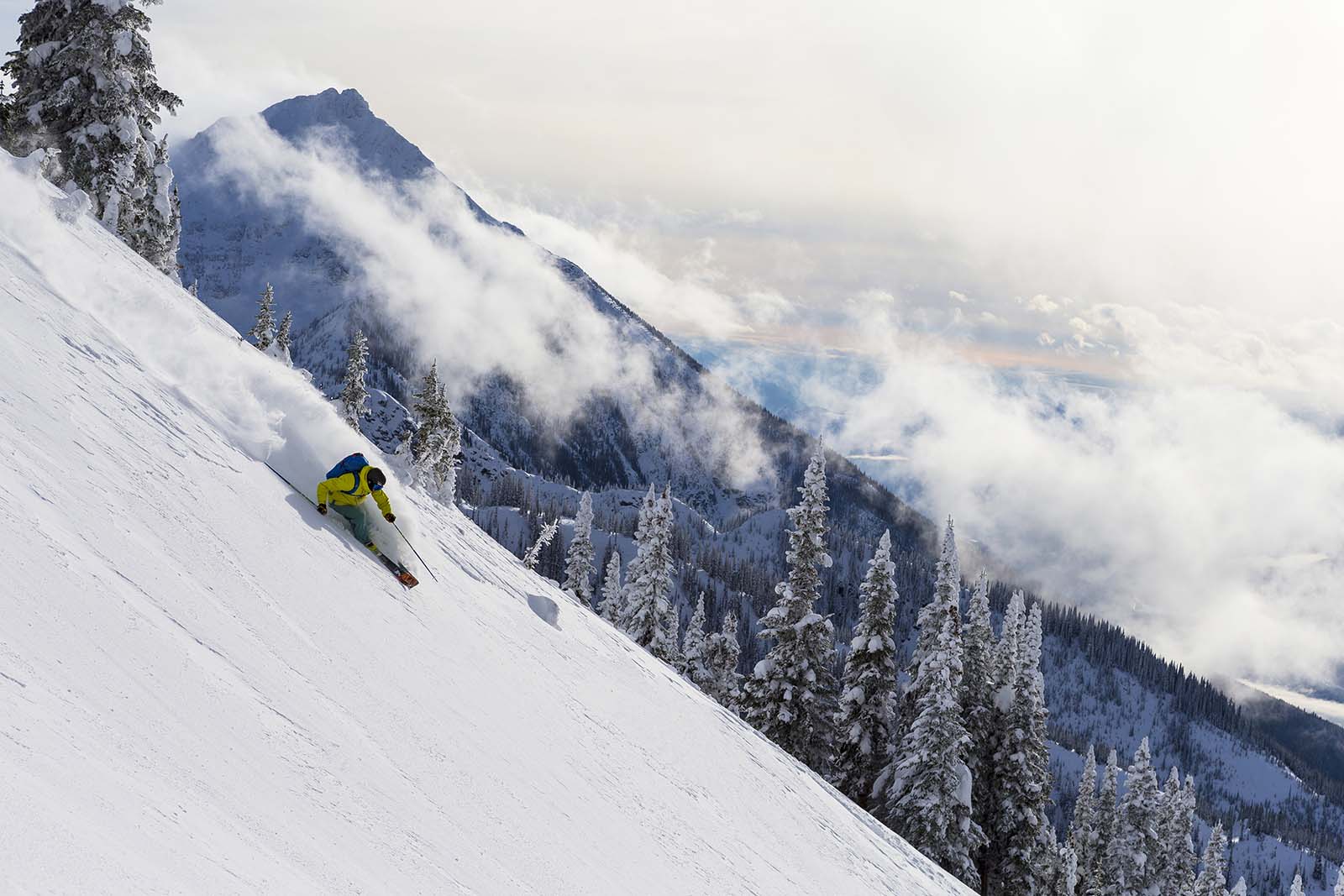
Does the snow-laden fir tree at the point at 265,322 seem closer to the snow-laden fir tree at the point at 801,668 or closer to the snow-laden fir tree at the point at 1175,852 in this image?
the snow-laden fir tree at the point at 801,668

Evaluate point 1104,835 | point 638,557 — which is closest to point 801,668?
point 638,557

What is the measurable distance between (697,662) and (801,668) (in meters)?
19.3

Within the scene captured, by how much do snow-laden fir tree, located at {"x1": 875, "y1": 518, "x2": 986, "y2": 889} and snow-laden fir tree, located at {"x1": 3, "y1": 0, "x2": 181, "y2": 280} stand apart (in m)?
29.6

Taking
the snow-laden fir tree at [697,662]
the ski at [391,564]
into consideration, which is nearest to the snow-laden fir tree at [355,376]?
the snow-laden fir tree at [697,662]

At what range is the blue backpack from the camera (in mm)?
12305

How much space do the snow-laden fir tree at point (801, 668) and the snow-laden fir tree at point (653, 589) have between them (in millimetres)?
10474

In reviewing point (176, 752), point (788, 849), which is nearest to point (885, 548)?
point (788, 849)

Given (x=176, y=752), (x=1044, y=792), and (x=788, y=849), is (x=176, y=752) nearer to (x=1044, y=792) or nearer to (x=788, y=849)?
(x=788, y=849)

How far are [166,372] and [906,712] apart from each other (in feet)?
105

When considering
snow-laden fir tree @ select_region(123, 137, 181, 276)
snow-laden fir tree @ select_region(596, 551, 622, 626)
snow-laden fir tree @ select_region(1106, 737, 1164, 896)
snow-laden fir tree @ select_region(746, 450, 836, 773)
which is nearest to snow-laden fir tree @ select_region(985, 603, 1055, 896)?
snow-laden fir tree @ select_region(746, 450, 836, 773)

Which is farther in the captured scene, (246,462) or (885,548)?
(885,548)

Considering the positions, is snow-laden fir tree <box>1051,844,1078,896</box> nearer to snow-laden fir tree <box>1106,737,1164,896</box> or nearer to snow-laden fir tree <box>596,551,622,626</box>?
snow-laden fir tree <box>1106,737,1164,896</box>

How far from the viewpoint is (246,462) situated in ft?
38.0

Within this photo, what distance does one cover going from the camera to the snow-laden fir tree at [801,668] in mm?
36094
